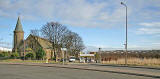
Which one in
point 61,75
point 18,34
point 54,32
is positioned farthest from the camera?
point 18,34

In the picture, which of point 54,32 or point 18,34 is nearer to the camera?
point 54,32

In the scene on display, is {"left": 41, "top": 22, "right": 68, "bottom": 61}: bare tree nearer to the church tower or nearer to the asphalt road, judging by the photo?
the asphalt road

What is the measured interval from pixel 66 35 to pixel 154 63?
34515 millimetres

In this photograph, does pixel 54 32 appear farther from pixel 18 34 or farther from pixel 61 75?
pixel 18 34

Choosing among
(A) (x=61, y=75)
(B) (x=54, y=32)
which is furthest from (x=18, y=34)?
(A) (x=61, y=75)

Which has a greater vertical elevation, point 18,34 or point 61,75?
point 18,34

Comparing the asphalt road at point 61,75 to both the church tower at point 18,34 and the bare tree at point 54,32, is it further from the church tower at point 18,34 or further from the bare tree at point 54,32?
the church tower at point 18,34

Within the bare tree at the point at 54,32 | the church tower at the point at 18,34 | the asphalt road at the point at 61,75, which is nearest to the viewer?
the asphalt road at the point at 61,75

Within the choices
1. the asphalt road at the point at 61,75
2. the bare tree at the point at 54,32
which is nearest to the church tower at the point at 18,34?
the bare tree at the point at 54,32

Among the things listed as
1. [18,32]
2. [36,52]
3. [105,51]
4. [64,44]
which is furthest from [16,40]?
[105,51]

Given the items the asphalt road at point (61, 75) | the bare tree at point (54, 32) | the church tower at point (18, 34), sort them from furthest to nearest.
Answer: the church tower at point (18, 34) < the bare tree at point (54, 32) < the asphalt road at point (61, 75)

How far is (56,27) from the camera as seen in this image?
5838cm

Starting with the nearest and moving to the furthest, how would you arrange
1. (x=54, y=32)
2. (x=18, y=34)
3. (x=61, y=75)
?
(x=61, y=75), (x=54, y=32), (x=18, y=34)

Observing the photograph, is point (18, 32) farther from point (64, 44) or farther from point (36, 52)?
point (64, 44)
